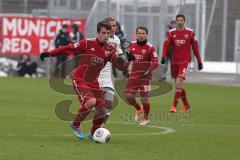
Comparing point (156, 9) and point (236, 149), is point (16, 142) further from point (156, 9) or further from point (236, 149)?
point (156, 9)

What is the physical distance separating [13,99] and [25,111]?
3757mm

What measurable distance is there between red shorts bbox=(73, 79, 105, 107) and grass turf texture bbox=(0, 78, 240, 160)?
61cm

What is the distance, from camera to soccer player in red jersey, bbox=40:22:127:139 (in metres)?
12.7

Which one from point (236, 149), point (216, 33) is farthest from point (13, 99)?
point (216, 33)

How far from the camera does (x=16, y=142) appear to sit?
1225 cm

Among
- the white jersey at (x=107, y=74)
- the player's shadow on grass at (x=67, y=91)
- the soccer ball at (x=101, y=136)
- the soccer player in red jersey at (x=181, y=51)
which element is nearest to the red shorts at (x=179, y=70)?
the soccer player in red jersey at (x=181, y=51)

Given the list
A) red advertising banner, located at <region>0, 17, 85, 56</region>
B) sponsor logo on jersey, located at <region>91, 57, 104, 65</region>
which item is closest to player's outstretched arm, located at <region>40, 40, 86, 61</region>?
sponsor logo on jersey, located at <region>91, 57, 104, 65</region>

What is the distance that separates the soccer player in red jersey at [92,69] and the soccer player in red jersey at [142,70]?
346cm

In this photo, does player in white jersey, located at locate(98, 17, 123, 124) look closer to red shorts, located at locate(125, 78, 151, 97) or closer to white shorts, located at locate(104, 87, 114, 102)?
white shorts, located at locate(104, 87, 114, 102)

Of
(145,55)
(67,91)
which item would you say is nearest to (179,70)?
(145,55)

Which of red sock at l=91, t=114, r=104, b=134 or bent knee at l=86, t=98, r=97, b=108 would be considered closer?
bent knee at l=86, t=98, r=97, b=108

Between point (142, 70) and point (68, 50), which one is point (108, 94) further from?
point (142, 70)

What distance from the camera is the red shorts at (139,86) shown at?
17.1 meters

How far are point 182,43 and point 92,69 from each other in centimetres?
698
